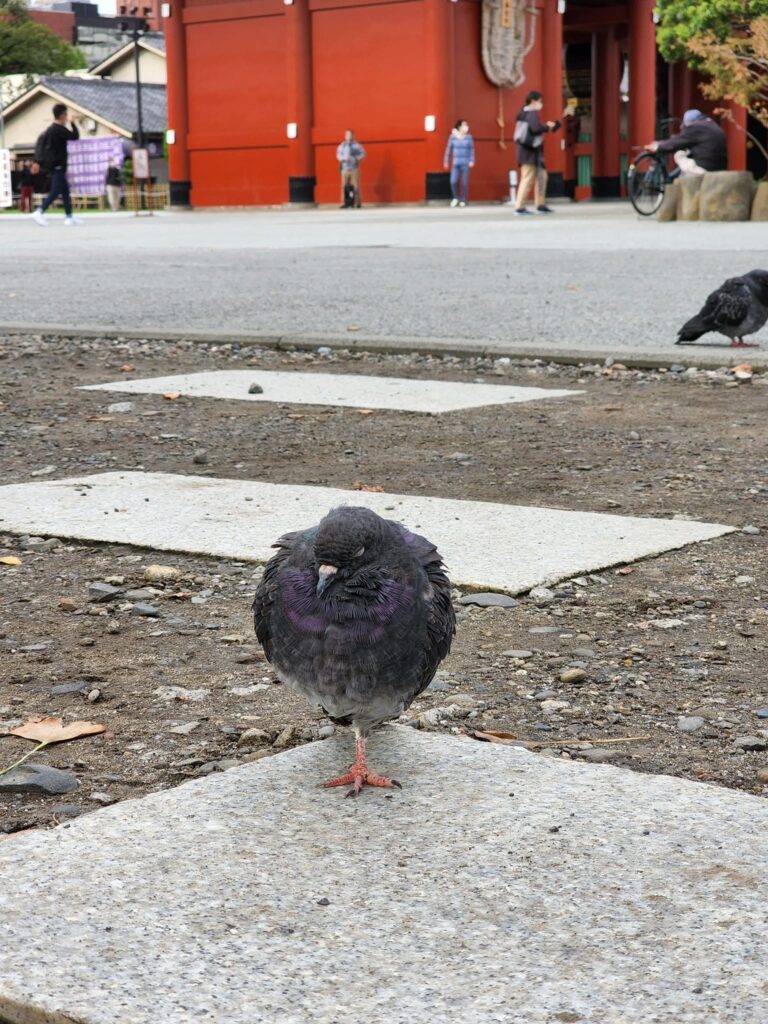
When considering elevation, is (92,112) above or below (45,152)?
above

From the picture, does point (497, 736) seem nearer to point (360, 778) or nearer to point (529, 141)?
point (360, 778)

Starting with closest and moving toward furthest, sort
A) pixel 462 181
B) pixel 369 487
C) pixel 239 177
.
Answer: pixel 369 487
pixel 462 181
pixel 239 177

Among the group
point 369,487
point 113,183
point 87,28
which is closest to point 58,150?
point 369,487

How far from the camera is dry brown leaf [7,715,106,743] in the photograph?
261cm

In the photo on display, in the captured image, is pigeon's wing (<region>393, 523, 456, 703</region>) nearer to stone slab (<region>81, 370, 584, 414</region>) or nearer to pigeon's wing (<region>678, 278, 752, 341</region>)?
stone slab (<region>81, 370, 584, 414</region>)

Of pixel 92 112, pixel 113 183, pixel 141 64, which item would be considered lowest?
pixel 113 183

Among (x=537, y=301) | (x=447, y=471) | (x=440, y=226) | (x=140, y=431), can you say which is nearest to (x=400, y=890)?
(x=447, y=471)

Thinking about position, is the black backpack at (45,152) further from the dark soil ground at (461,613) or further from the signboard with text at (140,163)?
the dark soil ground at (461,613)

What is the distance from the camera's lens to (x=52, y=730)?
2.64 m

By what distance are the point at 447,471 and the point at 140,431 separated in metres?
1.40

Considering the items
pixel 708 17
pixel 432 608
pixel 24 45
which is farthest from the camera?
pixel 24 45

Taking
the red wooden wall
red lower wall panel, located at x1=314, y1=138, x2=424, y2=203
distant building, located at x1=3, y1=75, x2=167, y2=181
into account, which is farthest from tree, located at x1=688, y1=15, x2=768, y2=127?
distant building, located at x1=3, y1=75, x2=167, y2=181

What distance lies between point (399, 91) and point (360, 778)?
103 feet

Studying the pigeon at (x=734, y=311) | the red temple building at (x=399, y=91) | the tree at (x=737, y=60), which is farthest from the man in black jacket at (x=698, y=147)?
the pigeon at (x=734, y=311)
